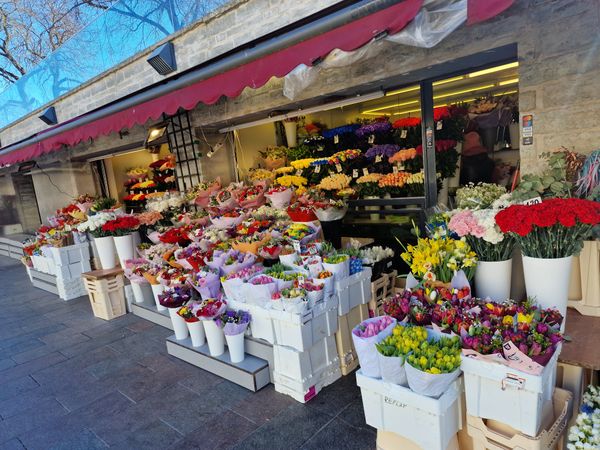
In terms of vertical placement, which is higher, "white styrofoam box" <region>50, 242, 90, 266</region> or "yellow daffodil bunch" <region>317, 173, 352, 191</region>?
"yellow daffodil bunch" <region>317, 173, 352, 191</region>

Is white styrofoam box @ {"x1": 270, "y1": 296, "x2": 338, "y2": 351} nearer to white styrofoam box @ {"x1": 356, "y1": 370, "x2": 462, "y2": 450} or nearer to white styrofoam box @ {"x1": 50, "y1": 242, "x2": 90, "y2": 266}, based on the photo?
white styrofoam box @ {"x1": 356, "y1": 370, "x2": 462, "y2": 450}

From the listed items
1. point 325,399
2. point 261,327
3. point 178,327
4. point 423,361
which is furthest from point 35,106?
point 423,361

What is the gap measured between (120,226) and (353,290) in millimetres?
4038

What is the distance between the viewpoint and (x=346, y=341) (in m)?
3.48

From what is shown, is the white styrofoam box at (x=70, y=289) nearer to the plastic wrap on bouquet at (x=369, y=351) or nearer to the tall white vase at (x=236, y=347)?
the tall white vase at (x=236, y=347)

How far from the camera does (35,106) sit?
10969 millimetres

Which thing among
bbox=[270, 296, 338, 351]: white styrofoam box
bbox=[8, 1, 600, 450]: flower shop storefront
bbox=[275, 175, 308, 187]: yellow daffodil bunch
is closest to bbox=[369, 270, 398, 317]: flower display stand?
bbox=[8, 1, 600, 450]: flower shop storefront

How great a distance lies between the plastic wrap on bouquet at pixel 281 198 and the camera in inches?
217

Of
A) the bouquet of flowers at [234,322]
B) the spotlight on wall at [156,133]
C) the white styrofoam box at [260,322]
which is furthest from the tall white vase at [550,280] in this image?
the spotlight on wall at [156,133]

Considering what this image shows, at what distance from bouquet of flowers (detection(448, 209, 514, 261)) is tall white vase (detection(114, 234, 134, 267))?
16.2 feet

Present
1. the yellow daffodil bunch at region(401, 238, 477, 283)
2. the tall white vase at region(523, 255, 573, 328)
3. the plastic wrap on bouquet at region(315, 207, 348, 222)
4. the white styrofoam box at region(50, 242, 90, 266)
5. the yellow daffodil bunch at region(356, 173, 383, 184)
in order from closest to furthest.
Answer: the tall white vase at region(523, 255, 573, 328) < the yellow daffodil bunch at region(401, 238, 477, 283) < the plastic wrap on bouquet at region(315, 207, 348, 222) < the yellow daffodil bunch at region(356, 173, 383, 184) < the white styrofoam box at region(50, 242, 90, 266)

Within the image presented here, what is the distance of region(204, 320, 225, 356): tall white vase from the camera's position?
3562 millimetres

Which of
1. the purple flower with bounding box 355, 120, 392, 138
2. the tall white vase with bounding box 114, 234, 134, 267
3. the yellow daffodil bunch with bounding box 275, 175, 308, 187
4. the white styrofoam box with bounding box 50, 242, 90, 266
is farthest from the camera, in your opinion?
the white styrofoam box with bounding box 50, 242, 90, 266

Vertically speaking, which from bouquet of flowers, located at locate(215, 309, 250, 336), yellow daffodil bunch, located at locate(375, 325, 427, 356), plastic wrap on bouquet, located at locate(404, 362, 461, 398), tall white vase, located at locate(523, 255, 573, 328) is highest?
tall white vase, located at locate(523, 255, 573, 328)
